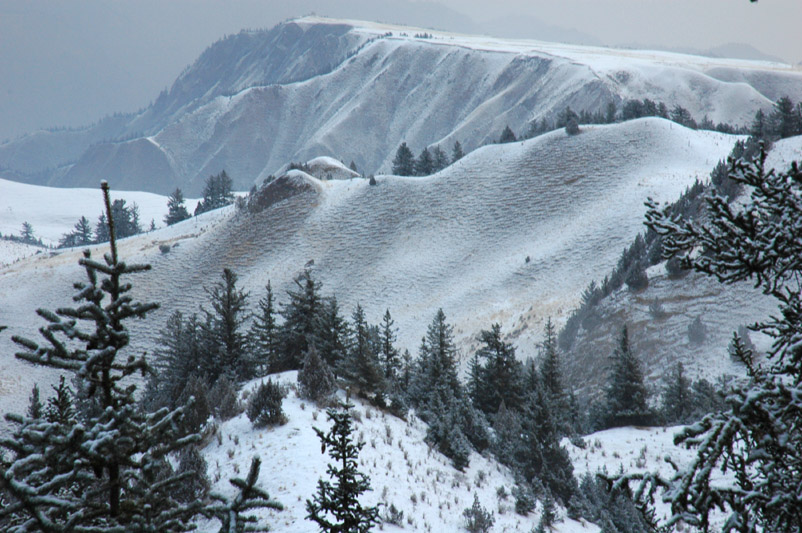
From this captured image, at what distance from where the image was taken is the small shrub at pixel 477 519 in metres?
13.2

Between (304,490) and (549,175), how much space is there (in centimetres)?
6629

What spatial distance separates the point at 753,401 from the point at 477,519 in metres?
10.8

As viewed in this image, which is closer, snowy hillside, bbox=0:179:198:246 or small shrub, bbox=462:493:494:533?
small shrub, bbox=462:493:494:533

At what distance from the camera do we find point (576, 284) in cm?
5094

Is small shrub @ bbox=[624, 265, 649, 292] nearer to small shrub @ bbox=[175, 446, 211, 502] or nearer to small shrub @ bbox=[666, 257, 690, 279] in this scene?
small shrub @ bbox=[666, 257, 690, 279]

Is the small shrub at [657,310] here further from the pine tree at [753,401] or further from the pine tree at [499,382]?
the pine tree at [753,401]

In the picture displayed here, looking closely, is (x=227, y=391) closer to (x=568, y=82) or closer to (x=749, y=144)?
(x=749, y=144)

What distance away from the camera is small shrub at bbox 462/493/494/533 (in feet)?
43.2

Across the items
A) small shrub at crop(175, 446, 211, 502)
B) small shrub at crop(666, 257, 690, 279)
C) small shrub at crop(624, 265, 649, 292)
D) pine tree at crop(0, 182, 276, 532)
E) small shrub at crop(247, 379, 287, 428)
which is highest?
pine tree at crop(0, 182, 276, 532)

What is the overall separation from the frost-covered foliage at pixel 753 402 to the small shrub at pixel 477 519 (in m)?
9.71

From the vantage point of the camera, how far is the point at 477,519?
43.7 ft

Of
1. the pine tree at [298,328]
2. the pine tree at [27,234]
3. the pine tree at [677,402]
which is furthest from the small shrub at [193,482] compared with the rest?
the pine tree at [27,234]

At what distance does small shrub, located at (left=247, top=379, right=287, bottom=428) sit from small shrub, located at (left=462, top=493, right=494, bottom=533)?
5.42 m

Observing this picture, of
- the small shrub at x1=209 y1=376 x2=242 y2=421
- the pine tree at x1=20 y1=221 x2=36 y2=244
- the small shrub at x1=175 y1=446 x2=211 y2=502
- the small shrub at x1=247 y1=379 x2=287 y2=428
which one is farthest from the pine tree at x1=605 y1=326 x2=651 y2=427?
the pine tree at x1=20 y1=221 x2=36 y2=244
